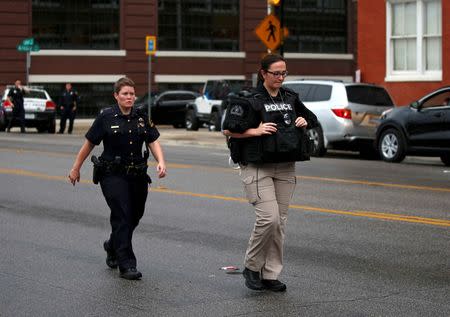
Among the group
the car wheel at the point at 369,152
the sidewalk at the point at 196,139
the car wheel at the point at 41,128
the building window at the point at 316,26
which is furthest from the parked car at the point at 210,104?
the building window at the point at 316,26

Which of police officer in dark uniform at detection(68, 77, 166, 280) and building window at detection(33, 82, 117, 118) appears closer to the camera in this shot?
police officer in dark uniform at detection(68, 77, 166, 280)

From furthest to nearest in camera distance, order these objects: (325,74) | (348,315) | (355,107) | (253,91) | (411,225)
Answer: (325,74) < (355,107) < (411,225) < (253,91) < (348,315)

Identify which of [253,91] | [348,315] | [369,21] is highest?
[369,21]

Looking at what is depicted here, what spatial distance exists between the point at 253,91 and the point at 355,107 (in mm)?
15012

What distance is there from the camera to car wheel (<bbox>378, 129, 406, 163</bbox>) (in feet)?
70.3

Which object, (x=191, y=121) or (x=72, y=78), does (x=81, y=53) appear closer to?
(x=72, y=78)

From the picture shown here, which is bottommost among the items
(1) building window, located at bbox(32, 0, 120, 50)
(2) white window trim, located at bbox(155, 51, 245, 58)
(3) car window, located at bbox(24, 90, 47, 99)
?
(3) car window, located at bbox(24, 90, 47, 99)

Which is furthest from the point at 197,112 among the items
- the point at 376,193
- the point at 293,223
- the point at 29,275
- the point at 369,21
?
the point at 29,275

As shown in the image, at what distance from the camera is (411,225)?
456 inches

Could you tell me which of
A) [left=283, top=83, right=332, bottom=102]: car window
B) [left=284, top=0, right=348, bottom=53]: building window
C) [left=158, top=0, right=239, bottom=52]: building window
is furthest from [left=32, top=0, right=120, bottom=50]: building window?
[left=283, top=83, right=332, bottom=102]: car window

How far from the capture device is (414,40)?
27781mm

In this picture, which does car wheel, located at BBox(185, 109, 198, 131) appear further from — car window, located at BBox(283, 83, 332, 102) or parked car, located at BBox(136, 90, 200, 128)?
car window, located at BBox(283, 83, 332, 102)

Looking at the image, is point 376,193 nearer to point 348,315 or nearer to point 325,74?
point 348,315

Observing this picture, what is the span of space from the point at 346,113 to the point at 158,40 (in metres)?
24.6
